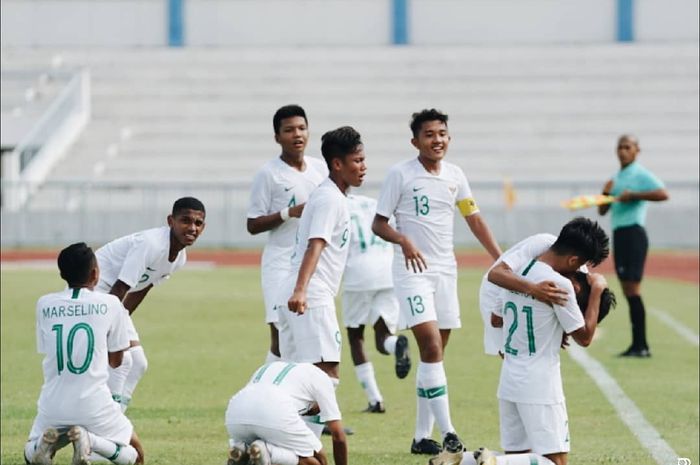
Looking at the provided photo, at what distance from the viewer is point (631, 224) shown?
15.6 meters

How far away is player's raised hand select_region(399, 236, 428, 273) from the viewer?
391 inches

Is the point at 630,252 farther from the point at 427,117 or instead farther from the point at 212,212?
the point at 212,212

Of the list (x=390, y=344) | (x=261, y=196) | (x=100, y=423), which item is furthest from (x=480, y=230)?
(x=100, y=423)

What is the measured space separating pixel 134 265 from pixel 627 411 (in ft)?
14.7

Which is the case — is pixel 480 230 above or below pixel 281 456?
above

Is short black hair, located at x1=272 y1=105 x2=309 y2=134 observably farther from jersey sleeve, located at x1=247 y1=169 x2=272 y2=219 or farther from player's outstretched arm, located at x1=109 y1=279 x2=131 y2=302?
player's outstretched arm, located at x1=109 y1=279 x2=131 y2=302

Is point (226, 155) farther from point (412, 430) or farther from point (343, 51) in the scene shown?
point (412, 430)

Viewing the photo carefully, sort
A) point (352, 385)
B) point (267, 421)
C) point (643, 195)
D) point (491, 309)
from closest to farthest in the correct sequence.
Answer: point (267, 421), point (491, 309), point (352, 385), point (643, 195)

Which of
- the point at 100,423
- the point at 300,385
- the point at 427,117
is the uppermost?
the point at 427,117

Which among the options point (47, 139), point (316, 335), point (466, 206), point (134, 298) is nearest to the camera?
point (316, 335)

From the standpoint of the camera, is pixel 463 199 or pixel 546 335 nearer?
pixel 546 335

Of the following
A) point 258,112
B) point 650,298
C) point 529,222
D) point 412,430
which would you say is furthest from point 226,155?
point 412,430

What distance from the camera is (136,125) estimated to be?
4256 centimetres

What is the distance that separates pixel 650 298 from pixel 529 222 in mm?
10455
